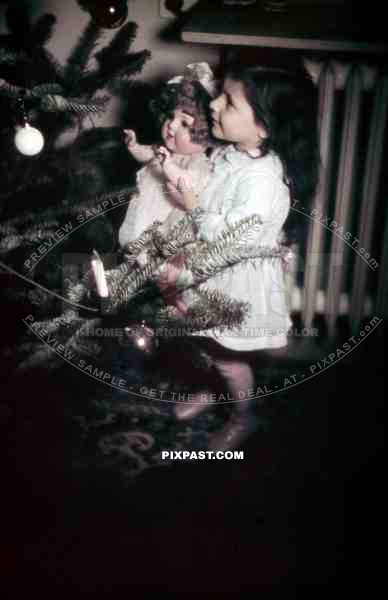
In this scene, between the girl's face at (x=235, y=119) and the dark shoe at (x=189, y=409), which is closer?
the girl's face at (x=235, y=119)

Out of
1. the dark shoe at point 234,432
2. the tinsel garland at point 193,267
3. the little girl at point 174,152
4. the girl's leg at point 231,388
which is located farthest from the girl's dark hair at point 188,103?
the dark shoe at point 234,432

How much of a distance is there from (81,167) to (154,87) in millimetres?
170

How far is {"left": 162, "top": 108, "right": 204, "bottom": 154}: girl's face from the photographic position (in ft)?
3.01

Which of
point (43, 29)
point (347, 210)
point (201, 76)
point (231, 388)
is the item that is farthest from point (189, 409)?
point (43, 29)

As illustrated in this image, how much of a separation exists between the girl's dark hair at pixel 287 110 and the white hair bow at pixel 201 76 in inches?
1.0

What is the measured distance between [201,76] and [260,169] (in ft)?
0.56

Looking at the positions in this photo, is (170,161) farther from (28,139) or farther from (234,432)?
(234,432)

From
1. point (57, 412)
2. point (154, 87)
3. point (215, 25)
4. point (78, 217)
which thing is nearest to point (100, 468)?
point (57, 412)

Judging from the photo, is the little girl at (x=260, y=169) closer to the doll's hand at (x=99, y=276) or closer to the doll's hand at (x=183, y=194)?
the doll's hand at (x=183, y=194)

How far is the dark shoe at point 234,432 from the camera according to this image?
1032 millimetres

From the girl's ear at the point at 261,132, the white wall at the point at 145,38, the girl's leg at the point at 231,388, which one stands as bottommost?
the girl's leg at the point at 231,388

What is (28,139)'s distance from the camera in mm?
915

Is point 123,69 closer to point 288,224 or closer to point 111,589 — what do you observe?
point 288,224

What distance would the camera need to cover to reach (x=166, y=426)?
3.36ft
